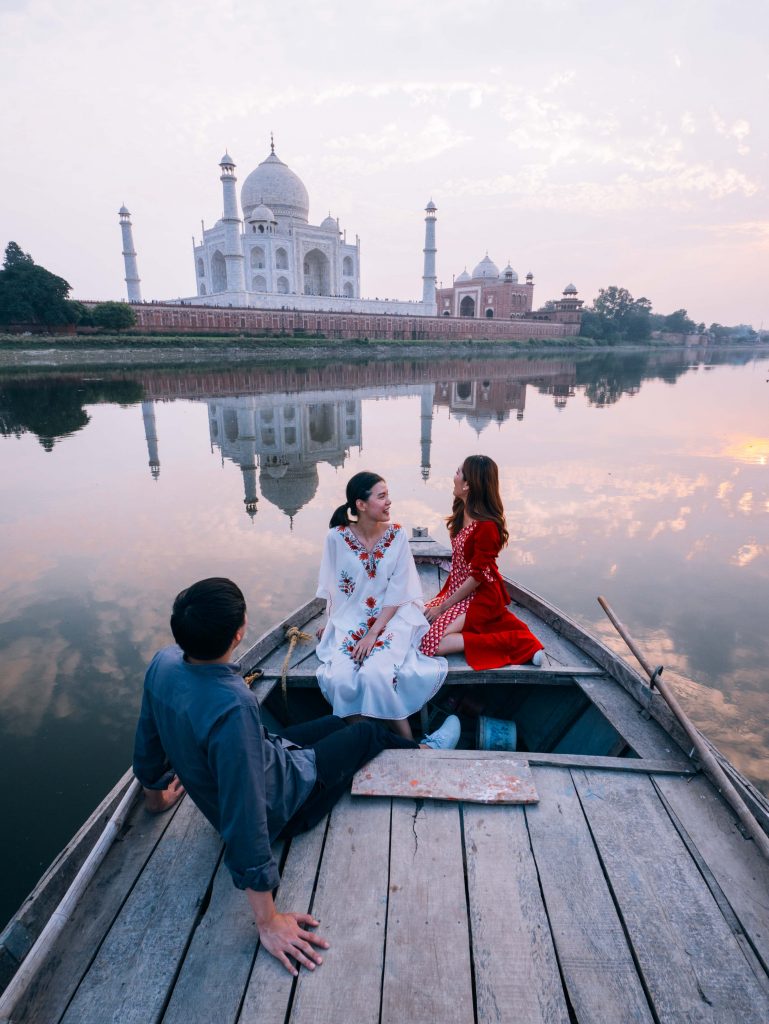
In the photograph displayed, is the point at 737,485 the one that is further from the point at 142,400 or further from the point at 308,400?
the point at 142,400

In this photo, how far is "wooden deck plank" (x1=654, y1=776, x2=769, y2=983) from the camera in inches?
66.4

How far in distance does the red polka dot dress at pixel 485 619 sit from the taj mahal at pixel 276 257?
41969 millimetres

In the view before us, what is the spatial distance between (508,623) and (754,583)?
362cm

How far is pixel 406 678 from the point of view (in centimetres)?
282

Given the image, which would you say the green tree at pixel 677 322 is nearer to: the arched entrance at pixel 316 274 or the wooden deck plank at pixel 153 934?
the arched entrance at pixel 316 274

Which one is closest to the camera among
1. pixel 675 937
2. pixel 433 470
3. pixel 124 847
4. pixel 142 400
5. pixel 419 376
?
pixel 675 937

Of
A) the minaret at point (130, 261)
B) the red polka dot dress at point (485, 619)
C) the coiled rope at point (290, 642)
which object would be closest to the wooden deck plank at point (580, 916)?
the red polka dot dress at point (485, 619)

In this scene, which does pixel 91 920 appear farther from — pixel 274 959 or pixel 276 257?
pixel 276 257

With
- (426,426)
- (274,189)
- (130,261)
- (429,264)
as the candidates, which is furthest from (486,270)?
(426,426)

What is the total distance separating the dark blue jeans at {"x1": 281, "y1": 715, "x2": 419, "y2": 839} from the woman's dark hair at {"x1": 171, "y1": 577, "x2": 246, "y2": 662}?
2.59 ft

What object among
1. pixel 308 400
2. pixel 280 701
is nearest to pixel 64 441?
pixel 308 400

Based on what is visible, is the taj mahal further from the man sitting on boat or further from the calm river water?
the man sitting on boat

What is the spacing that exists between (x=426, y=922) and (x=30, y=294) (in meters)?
35.0

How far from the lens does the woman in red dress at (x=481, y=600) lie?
3.16 metres
